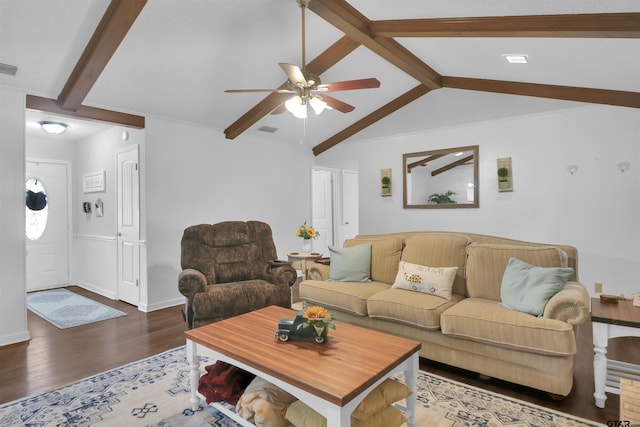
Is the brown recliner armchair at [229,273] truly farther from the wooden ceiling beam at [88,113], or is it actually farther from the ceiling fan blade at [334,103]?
the ceiling fan blade at [334,103]

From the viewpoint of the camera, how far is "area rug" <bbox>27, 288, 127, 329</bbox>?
394 cm

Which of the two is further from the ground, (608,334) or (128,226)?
(128,226)

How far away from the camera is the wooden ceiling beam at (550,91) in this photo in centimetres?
370

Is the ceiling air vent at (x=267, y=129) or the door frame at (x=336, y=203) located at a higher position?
the ceiling air vent at (x=267, y=129)

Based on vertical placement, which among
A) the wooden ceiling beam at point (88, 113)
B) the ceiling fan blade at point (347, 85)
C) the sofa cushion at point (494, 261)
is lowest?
the sofa cushion at point (494, 261)

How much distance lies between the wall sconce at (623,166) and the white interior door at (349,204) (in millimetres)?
4468

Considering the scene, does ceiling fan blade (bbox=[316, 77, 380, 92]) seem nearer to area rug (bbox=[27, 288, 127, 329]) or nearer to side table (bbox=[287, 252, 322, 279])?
side table (bbox=[287, 252, 322, 279])

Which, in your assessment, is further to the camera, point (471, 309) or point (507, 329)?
point (471, 309)

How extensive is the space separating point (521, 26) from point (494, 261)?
181 centimetres

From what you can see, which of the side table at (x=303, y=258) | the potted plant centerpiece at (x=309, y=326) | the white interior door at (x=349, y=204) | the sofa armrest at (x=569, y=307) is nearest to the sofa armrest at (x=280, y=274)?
the side table at (x=303, y=258)

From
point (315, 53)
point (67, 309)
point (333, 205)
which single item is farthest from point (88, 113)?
point (333, 205)

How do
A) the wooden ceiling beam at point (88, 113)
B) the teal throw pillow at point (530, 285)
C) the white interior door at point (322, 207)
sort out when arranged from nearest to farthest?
the teal throw pillow at point (530, 285), the wooden ceiling beam at point (88, 113), the white interior door at point (322, 207)

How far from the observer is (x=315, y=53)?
389cm

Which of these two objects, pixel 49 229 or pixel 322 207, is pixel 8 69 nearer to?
pixel 49 229
